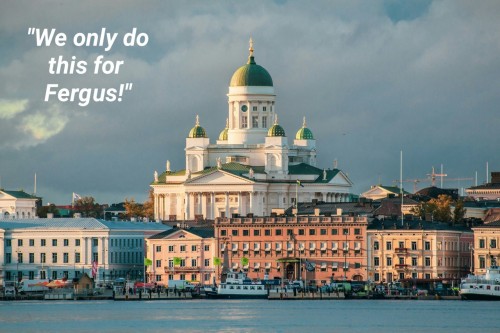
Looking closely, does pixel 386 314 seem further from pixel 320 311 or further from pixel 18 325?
pixel 18 325

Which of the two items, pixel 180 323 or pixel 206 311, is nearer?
pixel 180 323

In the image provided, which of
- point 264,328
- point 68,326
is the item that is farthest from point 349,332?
point 68,326

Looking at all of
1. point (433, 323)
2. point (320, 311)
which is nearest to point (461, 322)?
point (433, 323)

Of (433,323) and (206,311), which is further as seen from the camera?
(206,311)

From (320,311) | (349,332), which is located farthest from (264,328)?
(320,311)

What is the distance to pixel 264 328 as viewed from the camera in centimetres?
18075

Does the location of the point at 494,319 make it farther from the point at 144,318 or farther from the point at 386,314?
the point at 144,318

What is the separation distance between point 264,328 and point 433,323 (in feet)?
36.5

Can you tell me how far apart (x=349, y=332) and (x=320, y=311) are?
19.7 metres

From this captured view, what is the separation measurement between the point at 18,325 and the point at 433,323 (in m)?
24.8

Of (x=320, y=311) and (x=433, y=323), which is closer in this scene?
(x=433, y=323)

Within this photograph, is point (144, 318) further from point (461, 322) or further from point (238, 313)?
point (461, 322)

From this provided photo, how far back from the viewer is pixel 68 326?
184 m

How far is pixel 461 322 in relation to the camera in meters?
186
